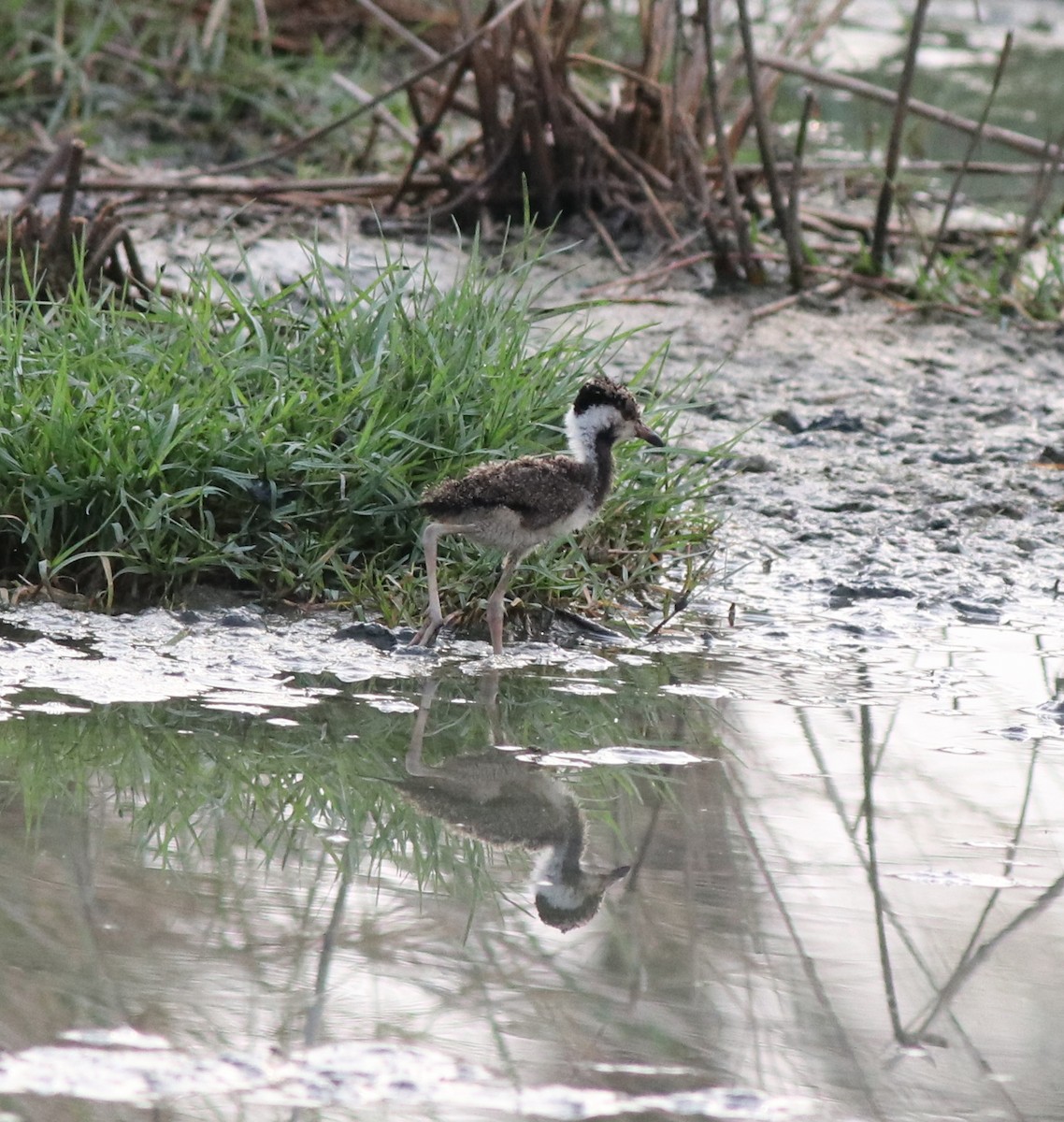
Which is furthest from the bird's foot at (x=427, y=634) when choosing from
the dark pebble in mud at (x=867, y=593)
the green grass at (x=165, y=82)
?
the green grass at (x=165, y=82)

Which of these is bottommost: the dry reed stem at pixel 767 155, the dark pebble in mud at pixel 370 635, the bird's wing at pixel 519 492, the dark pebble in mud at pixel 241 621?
the dark pebble in mud at pixel 241 621

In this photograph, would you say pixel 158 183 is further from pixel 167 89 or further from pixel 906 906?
pixel 906 906

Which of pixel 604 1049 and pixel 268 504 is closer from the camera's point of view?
pixel 604 1049

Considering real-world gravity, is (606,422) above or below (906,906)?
above

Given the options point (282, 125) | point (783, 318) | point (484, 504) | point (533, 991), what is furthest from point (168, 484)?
point (282, 125)

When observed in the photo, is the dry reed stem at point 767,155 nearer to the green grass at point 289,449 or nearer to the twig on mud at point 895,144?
the twig on mud at point 895,144

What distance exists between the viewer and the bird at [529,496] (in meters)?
4.48

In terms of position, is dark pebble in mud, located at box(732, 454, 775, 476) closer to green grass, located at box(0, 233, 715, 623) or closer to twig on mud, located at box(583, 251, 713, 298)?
green grass, located at box(0, 233, 715, 623)

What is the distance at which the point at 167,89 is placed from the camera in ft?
34.9

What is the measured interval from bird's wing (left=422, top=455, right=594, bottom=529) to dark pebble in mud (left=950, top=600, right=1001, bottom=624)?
1.30m

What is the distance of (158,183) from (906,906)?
5.77m

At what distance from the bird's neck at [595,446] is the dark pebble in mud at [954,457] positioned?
217cm

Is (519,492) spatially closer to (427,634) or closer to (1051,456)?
(427,634)

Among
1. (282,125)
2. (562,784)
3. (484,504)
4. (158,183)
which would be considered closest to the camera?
(562,784)
